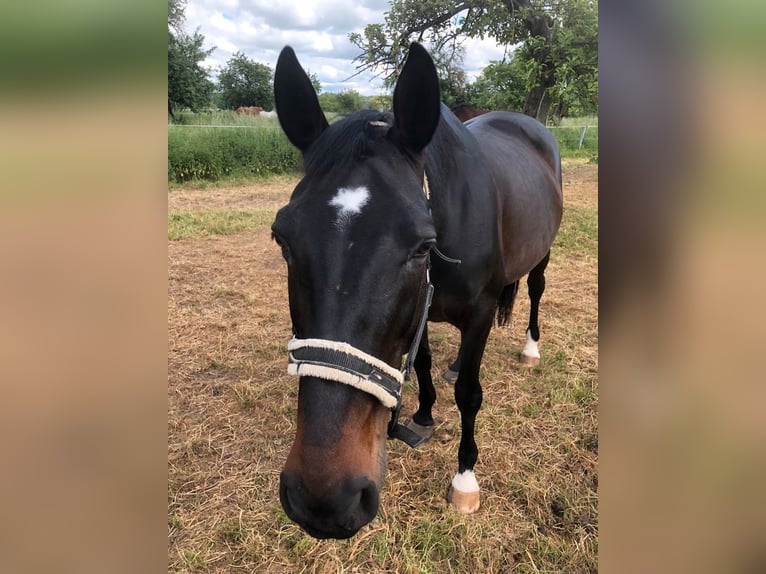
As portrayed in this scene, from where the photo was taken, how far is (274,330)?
4.55 m

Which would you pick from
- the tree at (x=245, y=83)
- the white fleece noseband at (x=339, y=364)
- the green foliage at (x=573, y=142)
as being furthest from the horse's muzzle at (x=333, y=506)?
the tree at (x=245, y=83)

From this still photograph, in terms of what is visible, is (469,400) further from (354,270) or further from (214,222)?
(214,222)

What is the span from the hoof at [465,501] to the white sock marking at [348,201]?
1860 millimetres

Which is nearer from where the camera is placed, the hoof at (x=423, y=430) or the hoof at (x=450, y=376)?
the hoof at (x=423, y=430)

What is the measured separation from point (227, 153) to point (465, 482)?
1279 cm

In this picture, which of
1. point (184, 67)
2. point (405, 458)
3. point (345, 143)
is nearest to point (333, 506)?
point (345, 143)

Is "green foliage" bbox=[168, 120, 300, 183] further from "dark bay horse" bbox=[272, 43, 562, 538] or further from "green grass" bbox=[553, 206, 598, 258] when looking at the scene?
"dark bay horse" bbox=[272, 43, 562, 538]

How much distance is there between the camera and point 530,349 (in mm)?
3992

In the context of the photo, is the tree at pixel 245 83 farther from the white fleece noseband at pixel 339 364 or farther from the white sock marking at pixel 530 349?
the white fleece noseband at pixel 339 364

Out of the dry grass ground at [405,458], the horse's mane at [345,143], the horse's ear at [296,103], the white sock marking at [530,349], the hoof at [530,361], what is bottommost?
the dry grass ground at [405,458]

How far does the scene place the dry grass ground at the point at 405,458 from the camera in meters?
2.20
